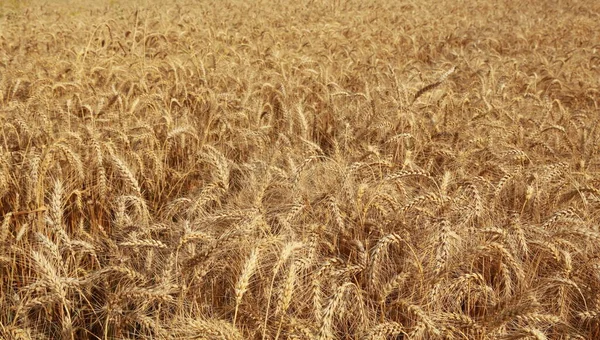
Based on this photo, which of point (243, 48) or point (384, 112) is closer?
point (384, 112)

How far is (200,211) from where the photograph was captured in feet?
6.25

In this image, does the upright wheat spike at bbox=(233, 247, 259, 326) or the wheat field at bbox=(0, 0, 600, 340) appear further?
the wheat field at bbox=(0, 0, 600, 340)

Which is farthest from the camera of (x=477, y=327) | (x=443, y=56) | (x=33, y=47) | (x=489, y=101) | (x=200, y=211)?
(x=443, y=56)

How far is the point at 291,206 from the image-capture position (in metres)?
1.97

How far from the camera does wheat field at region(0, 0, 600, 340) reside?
1481 mm

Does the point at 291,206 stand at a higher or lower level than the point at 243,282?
lower

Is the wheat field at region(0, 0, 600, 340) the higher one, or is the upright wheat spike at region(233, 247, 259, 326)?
the upright wheat spike at region(233, 247, 259, 326)

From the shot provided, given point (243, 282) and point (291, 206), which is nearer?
point (243, 282)

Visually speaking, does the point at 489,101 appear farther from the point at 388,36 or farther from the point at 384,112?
the point at 388,36

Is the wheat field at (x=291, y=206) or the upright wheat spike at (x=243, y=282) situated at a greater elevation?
the upright wheat spike at (x=243, y=282)

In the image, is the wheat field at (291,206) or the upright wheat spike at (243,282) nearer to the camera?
the upright wheat spike at (243,282)

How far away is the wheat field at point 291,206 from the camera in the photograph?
1.48m

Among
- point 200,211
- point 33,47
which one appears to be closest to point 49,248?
point 200,211

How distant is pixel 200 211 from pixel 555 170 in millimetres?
1623
